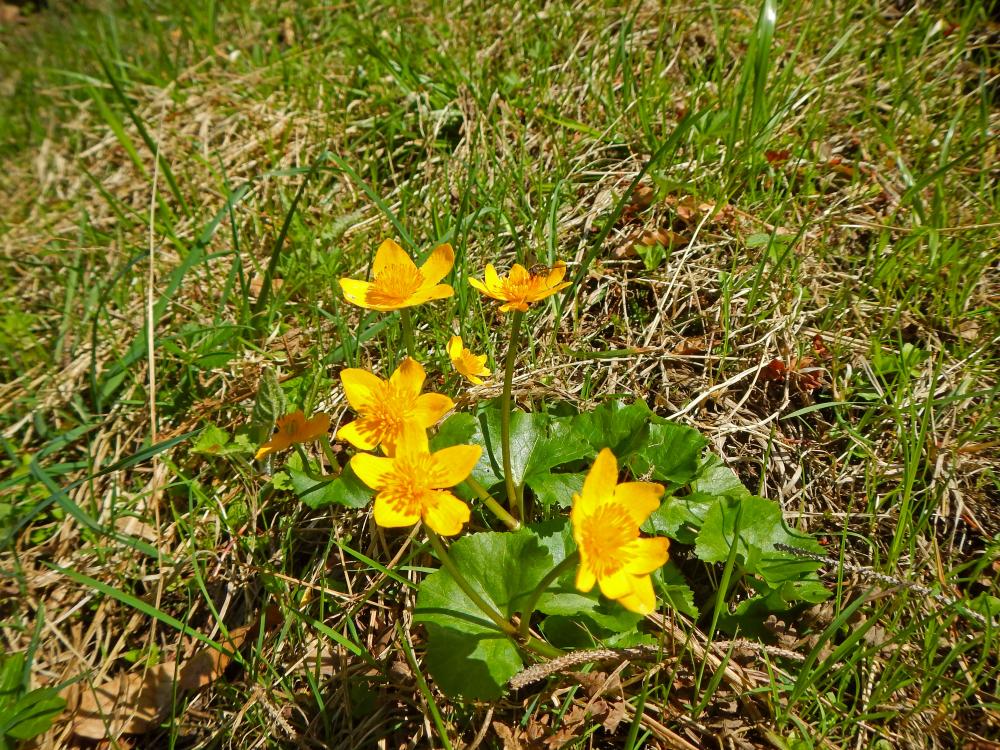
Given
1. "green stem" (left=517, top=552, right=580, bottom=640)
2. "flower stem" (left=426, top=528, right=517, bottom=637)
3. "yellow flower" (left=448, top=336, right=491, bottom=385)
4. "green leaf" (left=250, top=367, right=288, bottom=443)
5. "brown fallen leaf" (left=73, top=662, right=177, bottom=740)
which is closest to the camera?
"green stem" (left=517, top=552, right=580, bottom=640)

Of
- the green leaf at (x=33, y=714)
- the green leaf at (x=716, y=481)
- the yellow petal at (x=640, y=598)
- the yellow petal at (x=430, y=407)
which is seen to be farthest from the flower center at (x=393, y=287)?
the green leaf at (x=33, y=714)

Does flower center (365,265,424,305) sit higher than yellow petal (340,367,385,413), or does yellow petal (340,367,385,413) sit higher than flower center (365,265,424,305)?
flower center (365,265,424,305)

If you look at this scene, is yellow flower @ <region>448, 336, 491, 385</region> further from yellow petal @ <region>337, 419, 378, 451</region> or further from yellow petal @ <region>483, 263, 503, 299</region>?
yellow petal @ <region>337, 419, 378, 451</region>

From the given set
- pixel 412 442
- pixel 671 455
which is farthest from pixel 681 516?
pixel 412 442

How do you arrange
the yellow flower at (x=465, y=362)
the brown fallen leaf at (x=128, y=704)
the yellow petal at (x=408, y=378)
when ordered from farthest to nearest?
the brown fallen leaf at (x=128, y=704)
the yellow flower at (x=465, y=362)
the yellow petal at (x=408, y=378)

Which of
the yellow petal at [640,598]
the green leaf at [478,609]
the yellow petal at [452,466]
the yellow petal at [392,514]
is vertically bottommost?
the green leaf at [478,609]

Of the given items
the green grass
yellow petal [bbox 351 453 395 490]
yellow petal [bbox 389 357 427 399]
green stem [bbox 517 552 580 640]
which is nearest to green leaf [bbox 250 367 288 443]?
the green grass

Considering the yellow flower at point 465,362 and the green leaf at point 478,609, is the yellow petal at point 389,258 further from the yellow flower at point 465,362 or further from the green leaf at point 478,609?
the green leaf at point 478,609
